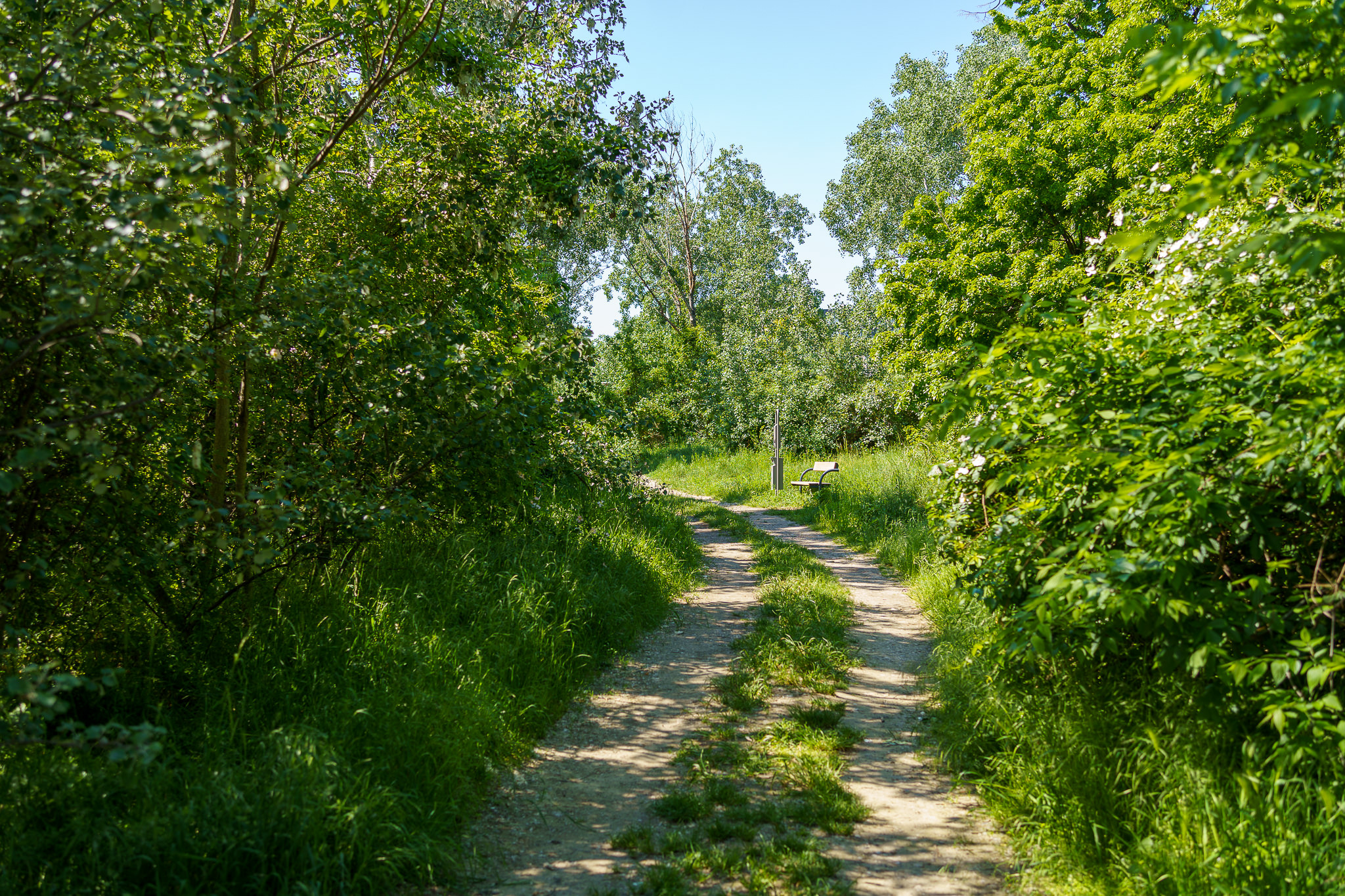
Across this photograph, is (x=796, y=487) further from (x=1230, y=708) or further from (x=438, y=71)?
(x=1230, y=708)

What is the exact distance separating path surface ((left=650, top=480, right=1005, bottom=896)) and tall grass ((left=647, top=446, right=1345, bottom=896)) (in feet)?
0.53

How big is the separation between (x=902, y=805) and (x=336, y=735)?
9.48ft

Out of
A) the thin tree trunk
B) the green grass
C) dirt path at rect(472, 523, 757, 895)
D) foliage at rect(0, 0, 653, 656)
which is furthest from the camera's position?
the green grass

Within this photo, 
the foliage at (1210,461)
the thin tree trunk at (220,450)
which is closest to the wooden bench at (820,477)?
the foliage at (1210,461)

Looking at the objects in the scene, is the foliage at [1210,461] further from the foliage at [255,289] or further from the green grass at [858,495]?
the green grass at [858,495]

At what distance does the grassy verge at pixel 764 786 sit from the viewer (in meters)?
3.49

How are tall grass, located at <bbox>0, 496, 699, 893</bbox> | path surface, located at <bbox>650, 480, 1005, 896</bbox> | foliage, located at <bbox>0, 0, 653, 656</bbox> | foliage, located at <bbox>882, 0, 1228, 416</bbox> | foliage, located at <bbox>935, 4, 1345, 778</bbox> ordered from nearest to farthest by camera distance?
foliage, located at <bbox>935, 4, 1345, 778</bbox>, tall grass, located at <bbox>0, 496, 699, 893</bbox>, foliage, located at <bbox>0, 0, 653, 656</bbox>, path surface, located at <bbox>650, 480, 1005, 896</bbox>, foliage, located at <bbox>882, 0, 1228, 416</bbox>

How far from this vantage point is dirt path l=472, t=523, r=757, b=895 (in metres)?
3.67

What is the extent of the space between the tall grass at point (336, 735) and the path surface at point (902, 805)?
192 centimetres

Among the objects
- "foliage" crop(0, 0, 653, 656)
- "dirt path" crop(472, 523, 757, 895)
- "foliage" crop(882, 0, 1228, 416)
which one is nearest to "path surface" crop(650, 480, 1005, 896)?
"dirt path" crop(472, 523, 757, 895)

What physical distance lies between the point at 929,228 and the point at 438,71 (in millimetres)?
10227

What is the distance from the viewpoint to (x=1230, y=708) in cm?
316

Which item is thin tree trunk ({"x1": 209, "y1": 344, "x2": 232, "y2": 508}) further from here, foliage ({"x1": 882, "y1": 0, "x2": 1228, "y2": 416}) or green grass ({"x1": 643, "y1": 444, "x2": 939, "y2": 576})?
foliage ({"x1": 882, "y1": 0, "x2": 1228, "y2": 416})

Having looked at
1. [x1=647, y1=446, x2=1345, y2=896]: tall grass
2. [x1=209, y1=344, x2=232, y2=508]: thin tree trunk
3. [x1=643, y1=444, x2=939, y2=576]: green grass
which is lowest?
[x1=647, y1=446, x2=1345, y2=896]: tall grass
